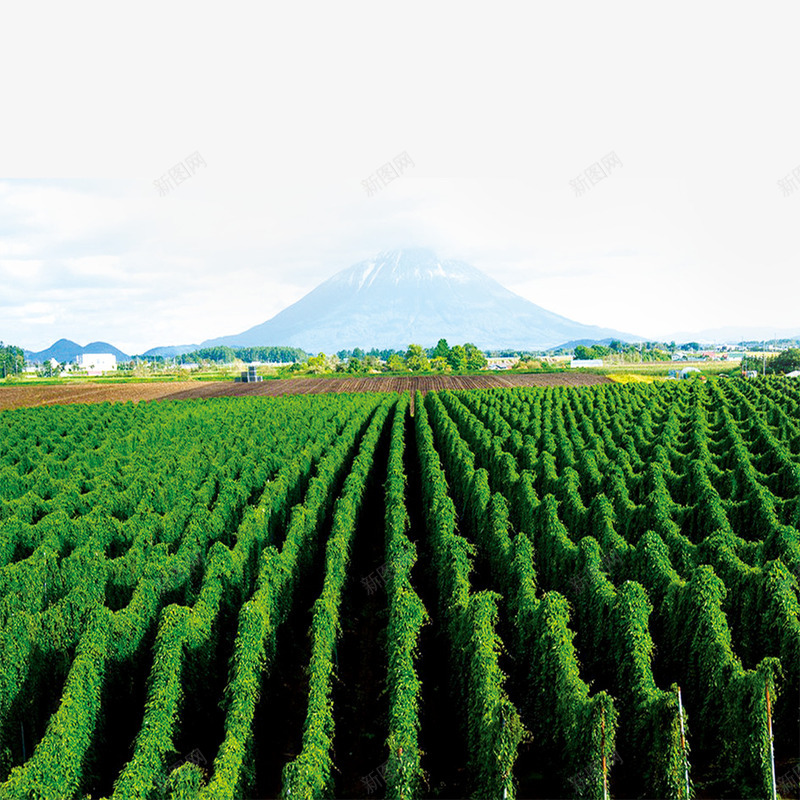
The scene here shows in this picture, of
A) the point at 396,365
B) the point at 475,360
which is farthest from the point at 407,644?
the point at 475,360

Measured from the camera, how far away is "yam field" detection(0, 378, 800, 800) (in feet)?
21.2

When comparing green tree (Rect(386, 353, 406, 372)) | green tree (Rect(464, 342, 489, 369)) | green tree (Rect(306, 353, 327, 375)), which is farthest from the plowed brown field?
green tree (Rect(464, 342, 489, 369))

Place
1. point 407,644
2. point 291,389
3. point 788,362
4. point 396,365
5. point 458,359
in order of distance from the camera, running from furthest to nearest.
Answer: point 458,359 → point 396,365 → point 788,362 → point 291,389 → point 407,644

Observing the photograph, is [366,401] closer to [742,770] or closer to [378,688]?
[378,688]

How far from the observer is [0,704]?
7.61 metres

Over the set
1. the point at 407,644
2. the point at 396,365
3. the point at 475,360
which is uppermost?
the point at 475,360

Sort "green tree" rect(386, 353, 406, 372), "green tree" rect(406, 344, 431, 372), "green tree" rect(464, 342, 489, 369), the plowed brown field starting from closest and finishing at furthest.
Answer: the plowed brown field, "green tree" rect(406, 344, 431, 372), "green tree" rect(386, 353, 406, 372), "green tree" rect(464, 342, 489, 369)

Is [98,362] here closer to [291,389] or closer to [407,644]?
[291,389]

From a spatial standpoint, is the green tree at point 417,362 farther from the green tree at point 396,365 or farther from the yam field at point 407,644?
the yam field at point 407,644

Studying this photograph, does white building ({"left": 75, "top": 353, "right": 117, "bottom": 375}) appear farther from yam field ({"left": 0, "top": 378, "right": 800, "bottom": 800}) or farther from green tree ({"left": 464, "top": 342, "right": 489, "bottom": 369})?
yam field ({"left": 0, "top": 378, "right": 800, "bottom": 800})

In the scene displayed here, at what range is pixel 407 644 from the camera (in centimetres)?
804

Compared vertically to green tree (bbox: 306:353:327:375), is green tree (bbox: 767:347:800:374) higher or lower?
lower

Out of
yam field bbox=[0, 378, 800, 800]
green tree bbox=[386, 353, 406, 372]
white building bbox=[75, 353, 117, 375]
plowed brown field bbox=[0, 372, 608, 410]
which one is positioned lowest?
yam field bbox=[0, 378, 800, 800]

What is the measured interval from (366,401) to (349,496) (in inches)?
1107
